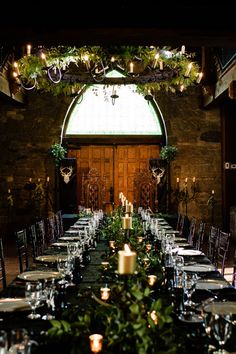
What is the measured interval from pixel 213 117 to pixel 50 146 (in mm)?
4166

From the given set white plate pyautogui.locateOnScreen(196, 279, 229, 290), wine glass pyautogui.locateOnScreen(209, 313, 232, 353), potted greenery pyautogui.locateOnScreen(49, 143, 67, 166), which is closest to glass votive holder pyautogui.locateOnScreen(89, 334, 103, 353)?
wine glass pyautogui.locateOnScreen(209, 313, 232, 353)

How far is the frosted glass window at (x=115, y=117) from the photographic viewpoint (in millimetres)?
13516

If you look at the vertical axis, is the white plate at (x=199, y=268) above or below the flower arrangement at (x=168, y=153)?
below

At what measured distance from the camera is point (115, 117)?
13.7m

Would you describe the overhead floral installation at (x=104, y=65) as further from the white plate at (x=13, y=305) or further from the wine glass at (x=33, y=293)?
the wine glass at (x=33, y=293)

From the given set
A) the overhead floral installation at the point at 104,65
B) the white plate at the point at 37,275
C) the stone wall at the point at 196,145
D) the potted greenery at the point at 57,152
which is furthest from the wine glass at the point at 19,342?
the stone wall at the point at 196,145

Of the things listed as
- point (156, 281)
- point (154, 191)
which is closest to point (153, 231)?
point (156, 281)

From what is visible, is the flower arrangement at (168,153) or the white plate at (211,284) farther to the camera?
the flower arrangement at (168,153)

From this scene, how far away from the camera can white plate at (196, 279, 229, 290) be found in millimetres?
3750

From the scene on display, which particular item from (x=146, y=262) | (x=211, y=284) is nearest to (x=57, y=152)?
(x=146, y=262)

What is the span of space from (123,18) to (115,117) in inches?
364

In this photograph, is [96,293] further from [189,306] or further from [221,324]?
[221,324]

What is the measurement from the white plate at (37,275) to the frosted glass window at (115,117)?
9289mm

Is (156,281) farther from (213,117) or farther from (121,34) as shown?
(213,117)
